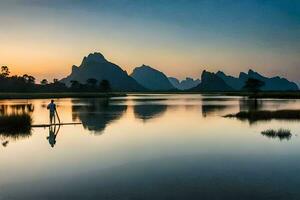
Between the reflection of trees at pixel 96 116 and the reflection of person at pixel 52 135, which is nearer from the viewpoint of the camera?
the reflection of person at pixel 52 135

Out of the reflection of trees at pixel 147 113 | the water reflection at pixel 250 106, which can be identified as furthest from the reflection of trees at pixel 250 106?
the reflection of trees at pixel 147 113

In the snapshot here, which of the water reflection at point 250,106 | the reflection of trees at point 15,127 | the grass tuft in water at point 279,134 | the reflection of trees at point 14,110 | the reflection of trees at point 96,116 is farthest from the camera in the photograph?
the water reflection at point 250,106

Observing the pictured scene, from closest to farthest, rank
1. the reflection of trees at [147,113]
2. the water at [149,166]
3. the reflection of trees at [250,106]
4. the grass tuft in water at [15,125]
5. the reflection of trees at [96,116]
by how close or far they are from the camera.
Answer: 1. the water at [149,166]
2. the grass tuft in water at [15,125]
3. the reflection of trees at [96,116]
4. the reflection of trees at [147,113]
5. the reflection of trees at [250,106]

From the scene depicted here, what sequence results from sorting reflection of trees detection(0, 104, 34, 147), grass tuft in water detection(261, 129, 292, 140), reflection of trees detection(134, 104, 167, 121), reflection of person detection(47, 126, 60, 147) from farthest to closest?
reflection of trees detection(134, 104, 167, 121) < reflection of trees detection(0, 104, 34, 147) < grass tuft in water detection(261, 129, 292, 140) < reflection of person detection(47, 126, 60, 147)

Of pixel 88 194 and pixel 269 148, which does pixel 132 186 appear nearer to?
pixel 88 194

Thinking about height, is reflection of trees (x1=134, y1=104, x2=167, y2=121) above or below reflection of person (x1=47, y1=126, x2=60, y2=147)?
above

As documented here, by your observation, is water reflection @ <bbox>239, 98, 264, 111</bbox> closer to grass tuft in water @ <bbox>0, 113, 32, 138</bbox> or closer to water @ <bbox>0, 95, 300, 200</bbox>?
water @ <bbox>0, 95, 300, 200</bbox>

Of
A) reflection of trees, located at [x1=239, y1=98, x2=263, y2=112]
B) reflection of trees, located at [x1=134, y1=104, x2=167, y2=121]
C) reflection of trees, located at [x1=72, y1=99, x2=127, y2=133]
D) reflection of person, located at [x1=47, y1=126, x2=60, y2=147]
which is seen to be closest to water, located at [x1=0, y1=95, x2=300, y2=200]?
reflection of person, located at [x1=47, y1=126, x2=60, y2=147]

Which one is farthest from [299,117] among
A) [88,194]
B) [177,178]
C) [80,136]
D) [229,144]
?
[88,194]

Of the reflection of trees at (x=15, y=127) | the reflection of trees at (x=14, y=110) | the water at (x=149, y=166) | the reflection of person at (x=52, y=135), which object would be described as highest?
the reflection of trees at (x=14, y=110)

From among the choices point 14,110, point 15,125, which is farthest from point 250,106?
point 15,125

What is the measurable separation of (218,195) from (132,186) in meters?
3.47

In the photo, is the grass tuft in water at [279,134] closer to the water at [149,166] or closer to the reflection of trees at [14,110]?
the water at [149,166]

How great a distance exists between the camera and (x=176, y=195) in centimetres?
1337
